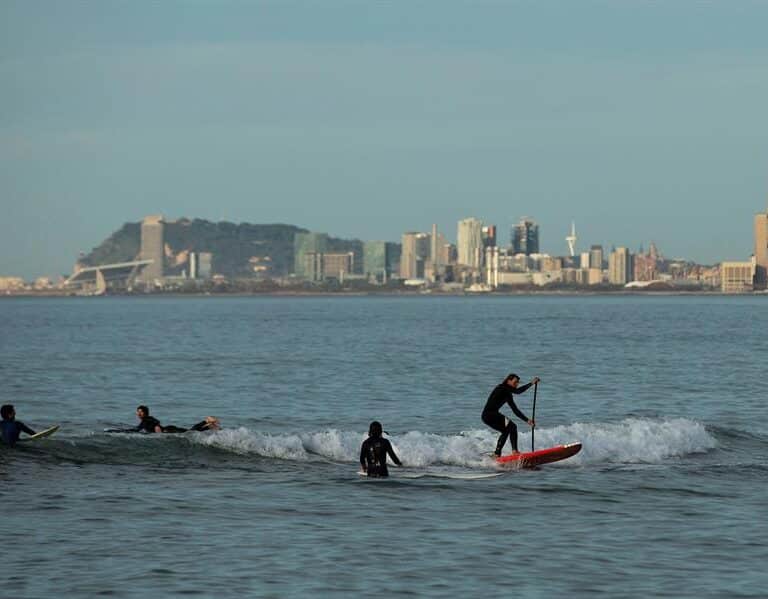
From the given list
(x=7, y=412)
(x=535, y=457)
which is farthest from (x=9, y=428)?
(x=535, y=457)

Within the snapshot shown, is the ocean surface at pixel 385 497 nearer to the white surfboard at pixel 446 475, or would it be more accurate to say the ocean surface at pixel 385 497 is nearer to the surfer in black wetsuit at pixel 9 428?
the white surfboard at pixel 446 475

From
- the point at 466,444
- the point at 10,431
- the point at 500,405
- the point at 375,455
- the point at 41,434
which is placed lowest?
the point at 466,444

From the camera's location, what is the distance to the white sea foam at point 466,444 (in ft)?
96.8

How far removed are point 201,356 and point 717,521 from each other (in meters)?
60.8

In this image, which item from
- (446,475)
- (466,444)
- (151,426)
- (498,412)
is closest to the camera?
(446,475)

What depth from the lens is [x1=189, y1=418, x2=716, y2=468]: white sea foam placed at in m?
29.5

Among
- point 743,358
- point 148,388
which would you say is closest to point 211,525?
point 148,388

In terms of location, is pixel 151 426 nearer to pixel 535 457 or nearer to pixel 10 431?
pixel 10 431

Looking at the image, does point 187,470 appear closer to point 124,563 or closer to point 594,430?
point 124,563

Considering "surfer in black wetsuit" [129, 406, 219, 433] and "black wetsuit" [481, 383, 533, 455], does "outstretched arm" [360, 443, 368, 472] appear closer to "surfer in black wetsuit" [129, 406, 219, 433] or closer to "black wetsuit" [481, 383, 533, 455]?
"black wetsuit" [481, 383, 533, 455]

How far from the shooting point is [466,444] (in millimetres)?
31062

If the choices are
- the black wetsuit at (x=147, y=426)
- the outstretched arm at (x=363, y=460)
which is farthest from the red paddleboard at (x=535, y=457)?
the black wetsuit at (x=147, y=426)

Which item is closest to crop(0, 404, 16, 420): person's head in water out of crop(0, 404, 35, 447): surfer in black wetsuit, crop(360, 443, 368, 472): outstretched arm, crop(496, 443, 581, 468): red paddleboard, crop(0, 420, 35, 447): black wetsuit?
crop(0, 404, 35, 447): surfer in black wetsuit

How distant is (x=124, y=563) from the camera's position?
709 inches
